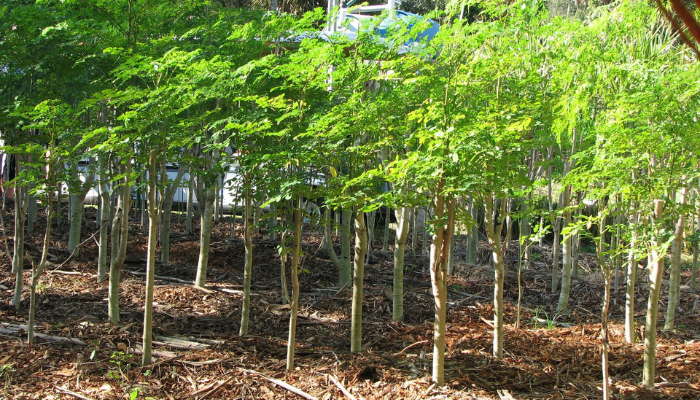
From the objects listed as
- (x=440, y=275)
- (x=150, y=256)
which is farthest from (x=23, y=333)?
(x=440, y=275)

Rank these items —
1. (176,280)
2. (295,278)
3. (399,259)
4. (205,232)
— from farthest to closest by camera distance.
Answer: (176,280), (205,232), (399,259), (295,278)

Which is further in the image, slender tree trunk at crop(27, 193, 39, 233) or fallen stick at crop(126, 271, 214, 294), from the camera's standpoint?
slender tree trunk at crop(27, 193, 39, 233)

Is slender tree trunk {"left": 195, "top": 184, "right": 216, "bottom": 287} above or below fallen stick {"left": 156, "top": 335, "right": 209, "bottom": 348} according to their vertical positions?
above

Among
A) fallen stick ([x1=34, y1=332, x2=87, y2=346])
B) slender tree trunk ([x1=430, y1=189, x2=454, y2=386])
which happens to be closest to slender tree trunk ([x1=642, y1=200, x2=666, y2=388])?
slender tree trunk ([x1=430, y1=189, x2=454, y2=386])

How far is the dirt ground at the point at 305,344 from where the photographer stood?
18.4 ft

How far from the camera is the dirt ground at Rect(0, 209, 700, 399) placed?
221 inches

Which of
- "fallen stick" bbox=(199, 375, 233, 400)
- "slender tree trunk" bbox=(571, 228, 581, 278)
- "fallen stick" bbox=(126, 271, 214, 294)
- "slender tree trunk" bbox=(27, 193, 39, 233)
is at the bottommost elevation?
"fallen stick" bbox=(199, 375, 233, 400)

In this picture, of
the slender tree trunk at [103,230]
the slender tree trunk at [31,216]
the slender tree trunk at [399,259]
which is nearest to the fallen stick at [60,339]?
the slender tree trunk at [103,230]

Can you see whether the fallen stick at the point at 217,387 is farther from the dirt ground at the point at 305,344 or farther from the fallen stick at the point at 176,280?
the fallen stick at the point at 176,280

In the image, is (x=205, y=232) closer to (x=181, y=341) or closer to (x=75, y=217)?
(x=181, y=341)

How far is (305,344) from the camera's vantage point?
708cm

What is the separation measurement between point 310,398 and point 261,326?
2.42 metres

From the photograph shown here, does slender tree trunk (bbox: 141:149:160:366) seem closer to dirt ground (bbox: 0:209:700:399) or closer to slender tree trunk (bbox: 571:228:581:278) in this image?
dirt ground (bbox: 0:209:700:399)

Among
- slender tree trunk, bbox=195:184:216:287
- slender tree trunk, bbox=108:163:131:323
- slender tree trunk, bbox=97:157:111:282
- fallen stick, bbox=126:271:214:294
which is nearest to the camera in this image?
slender tree trunk, bbox=108:163:131:323
